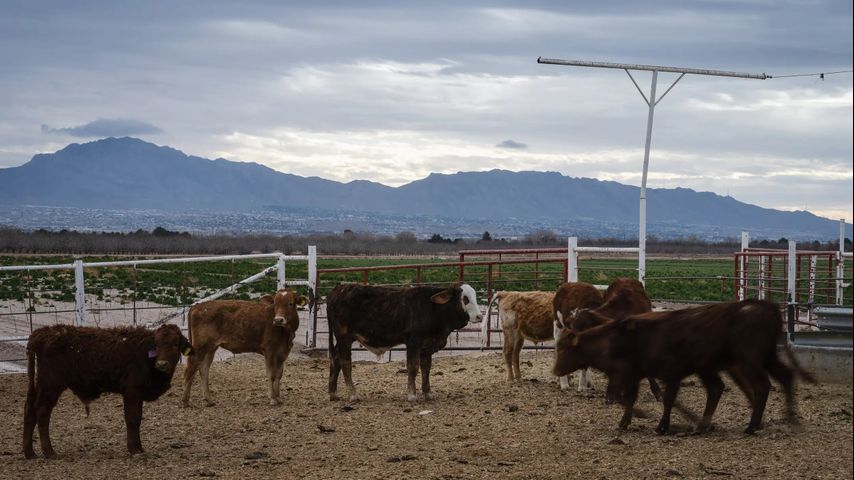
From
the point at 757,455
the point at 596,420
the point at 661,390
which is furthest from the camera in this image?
the point at 661,390

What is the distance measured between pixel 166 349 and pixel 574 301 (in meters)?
5.27

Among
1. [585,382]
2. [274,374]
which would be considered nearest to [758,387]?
[585,382]

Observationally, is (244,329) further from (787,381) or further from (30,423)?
(787,381)

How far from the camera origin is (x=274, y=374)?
12.7 metres

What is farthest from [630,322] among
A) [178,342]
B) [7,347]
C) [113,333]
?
[7,347]

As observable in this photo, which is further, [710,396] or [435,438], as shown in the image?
[435,438]

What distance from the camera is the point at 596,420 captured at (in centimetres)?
1069

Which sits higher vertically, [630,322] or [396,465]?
[630,322]

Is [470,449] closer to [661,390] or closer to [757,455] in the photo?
[757,455]

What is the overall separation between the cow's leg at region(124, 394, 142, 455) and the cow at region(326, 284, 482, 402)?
381cm

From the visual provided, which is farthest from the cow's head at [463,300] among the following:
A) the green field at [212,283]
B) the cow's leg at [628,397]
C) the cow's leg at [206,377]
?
the green field at [212,283]

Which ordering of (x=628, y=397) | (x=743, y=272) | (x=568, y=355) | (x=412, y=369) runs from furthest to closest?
1. (x=743, y=272)
2. (x=412, y=369)
3. (x=568, y=355)
4. (x=628, y=397)

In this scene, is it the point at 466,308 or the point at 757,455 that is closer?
the point at 757,455

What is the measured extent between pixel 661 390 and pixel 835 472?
4.68 metres
